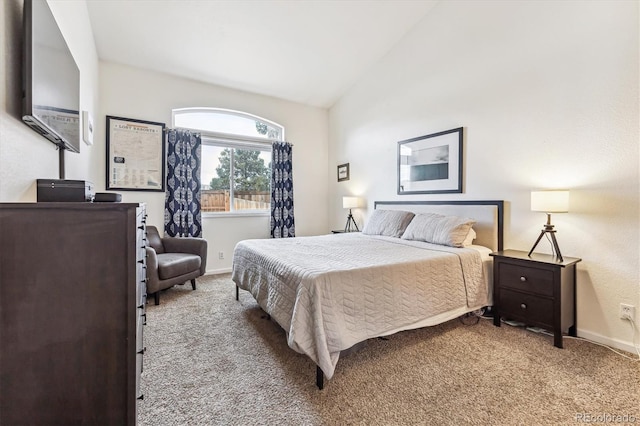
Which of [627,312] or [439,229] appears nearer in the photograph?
[627,312]

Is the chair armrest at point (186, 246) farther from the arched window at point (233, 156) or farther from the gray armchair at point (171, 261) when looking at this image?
the arched window at point (233, 156)

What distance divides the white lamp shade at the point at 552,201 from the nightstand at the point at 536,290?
1.30 ft

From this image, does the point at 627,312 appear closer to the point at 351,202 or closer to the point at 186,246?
the point at 351,202

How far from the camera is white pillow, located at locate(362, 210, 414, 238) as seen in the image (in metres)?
3.43

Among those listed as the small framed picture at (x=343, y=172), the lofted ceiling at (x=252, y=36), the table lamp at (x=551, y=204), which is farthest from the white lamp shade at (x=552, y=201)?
the small framed picture at (x=343, y=172)

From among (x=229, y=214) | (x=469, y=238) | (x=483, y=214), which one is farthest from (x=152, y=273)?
(x=483, y=214)

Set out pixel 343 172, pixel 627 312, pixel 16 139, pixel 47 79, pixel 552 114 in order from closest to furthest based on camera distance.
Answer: pixel 16 139 → pixel 47 79 → pixel 627 312 → pixel 552 114 → pixel 343 172

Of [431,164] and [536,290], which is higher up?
[431,164]

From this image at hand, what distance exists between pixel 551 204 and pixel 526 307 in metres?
0.84

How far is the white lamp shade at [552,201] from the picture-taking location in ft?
7.14

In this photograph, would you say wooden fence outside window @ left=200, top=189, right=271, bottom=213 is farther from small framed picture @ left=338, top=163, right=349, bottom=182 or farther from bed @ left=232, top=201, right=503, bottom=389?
bed @ left=232, top=201, right=503, bottom=389

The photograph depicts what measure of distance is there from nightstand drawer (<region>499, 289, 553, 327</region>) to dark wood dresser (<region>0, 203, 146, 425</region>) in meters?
2.64

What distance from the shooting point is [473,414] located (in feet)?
4.78

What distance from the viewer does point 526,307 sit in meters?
2.30
